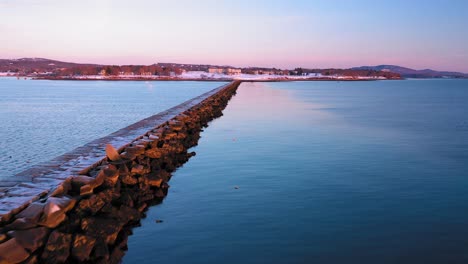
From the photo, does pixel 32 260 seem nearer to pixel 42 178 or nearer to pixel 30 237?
pixel 30 237

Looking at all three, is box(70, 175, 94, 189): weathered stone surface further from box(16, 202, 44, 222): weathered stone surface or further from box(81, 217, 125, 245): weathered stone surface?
box(16, 202, 44, 222): weathered stone surface

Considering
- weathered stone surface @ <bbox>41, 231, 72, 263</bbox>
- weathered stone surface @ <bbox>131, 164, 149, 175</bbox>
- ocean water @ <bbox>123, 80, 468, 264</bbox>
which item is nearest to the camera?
weathered stone surface @ <bbox>41, 231, 72, 263</bbox>

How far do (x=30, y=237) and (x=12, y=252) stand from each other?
12.7 inches

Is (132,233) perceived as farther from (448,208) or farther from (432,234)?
(448,208)

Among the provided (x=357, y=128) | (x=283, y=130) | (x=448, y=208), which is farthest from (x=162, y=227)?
(x=357, y=128)

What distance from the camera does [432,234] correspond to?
248 inches

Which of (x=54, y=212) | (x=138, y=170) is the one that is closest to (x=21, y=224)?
(x=54, y=212)

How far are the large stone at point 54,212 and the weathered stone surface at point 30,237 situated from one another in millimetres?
220

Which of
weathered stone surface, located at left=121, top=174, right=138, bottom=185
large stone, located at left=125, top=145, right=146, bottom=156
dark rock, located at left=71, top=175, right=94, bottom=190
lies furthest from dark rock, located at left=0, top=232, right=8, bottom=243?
large stone, located at left=125, top=145, right=146, bottom=156

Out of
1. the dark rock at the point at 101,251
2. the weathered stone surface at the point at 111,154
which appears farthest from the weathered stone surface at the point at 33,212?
the weathered stone surface at the point at 111,154

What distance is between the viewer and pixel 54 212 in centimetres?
527

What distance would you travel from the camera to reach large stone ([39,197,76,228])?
5.18 metres

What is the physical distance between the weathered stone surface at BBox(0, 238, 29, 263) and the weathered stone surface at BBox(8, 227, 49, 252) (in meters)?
0.07

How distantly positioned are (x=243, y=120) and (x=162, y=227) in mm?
15132
